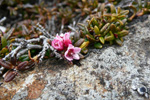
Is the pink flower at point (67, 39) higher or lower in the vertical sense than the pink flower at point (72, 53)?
higher

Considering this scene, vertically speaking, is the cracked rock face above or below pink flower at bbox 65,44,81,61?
below

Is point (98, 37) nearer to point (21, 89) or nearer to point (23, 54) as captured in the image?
point (23, 54)

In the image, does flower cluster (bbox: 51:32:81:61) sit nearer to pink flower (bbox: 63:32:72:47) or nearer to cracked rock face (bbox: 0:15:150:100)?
pink flower (bbox: 63:32:72:47)

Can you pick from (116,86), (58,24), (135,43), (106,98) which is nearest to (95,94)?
(106,98)

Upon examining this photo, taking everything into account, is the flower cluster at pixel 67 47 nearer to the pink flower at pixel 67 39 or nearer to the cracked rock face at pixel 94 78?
the pink flower at pixel 67 39

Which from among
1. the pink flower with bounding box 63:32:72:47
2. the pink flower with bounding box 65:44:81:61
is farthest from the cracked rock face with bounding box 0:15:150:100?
the pink flower with bounding box 63:32:72:47

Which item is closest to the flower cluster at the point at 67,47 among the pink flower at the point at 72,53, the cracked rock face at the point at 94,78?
the pink flower at the point at 72,53
